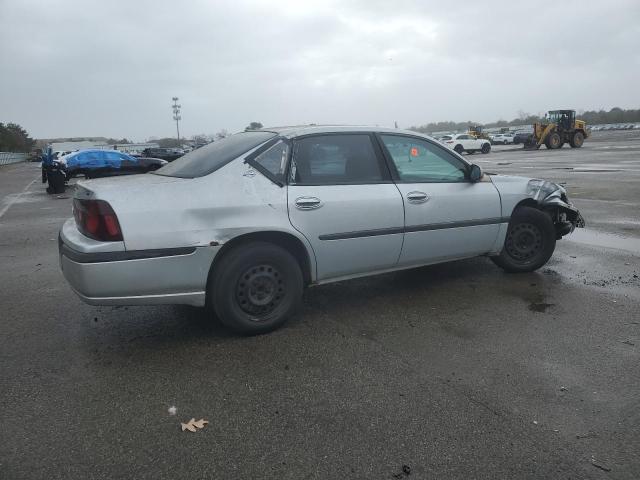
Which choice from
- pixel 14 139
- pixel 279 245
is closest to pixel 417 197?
pixel 279 245

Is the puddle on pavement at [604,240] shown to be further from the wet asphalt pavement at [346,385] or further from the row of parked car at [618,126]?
the row of parked car at [618,126]

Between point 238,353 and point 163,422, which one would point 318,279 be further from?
point 163,422

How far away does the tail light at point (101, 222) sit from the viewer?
3355 millimetres

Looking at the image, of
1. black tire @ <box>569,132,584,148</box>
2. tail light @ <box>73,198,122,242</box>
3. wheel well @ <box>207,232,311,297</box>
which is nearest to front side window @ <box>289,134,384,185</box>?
wheel well @ <box>207,232,311,297</box>

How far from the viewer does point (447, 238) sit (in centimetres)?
465

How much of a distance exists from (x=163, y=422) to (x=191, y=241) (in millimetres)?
1248

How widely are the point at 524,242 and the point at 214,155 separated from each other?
3.37 m

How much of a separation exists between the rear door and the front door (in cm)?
15

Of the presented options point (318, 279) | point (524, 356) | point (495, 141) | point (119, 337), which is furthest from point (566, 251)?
point (495, 141)

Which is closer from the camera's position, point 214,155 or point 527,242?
point 214,155

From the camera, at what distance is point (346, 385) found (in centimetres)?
316

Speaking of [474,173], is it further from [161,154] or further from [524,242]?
[161,154]

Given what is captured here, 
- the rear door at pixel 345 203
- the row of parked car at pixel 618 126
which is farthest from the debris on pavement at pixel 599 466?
the row of parked car at pixel 618 126

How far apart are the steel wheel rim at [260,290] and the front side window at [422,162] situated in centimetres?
148
